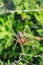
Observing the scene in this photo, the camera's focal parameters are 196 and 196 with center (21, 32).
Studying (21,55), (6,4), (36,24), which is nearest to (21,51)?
(21,55)

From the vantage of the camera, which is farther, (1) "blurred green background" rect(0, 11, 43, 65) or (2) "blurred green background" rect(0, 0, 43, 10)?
(2) "blurred green background" rect(0, 0, 43, 10)

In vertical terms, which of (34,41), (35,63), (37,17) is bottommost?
(35,63)

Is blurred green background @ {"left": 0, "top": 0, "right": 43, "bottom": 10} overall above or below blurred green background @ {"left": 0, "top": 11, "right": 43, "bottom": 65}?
above

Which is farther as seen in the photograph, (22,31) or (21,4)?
(21,4)

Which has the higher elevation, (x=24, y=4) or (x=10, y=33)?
(x=24, y=4)

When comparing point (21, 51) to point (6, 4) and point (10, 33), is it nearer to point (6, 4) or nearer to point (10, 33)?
point (10, 33)

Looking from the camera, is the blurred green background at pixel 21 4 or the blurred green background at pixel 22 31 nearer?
the blurred green background at pixel 22 31

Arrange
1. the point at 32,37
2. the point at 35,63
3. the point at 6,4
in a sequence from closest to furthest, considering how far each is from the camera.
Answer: the point at 35,63 → the point at 32,37 → the point at 6,4

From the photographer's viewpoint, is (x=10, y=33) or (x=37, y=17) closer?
(x=10, y=33)

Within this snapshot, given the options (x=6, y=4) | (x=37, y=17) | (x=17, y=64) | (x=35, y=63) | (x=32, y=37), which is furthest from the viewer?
(x=6, y=4)

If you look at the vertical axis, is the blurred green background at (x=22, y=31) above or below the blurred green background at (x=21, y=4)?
below

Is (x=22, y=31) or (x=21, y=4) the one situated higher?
(x=21, y=4)
